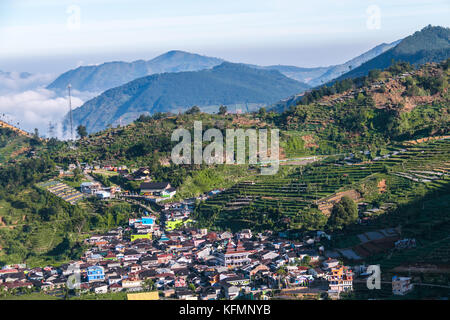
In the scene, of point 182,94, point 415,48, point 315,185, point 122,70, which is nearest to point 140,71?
point 122,70

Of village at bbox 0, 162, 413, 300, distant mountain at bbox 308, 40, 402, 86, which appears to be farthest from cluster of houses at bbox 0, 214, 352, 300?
distant mountain at bbox 308, 40, 402, 86

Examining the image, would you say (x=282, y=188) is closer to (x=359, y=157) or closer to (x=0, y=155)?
(x=359, y=157)

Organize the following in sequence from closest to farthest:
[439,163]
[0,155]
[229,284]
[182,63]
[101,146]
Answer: [229,284] → [439,163] → [101,146] → [0,155] → [182,63]

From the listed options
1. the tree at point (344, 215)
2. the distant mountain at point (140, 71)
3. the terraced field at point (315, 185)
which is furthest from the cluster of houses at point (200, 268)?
the distant mountain at point (140, 71)

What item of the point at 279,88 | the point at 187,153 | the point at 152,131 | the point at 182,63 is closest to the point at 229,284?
the point at 187,153

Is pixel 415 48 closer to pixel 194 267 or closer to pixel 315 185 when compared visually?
pixel 315 185

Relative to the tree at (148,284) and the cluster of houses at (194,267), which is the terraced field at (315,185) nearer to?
the cluster of houses at (194,267)
